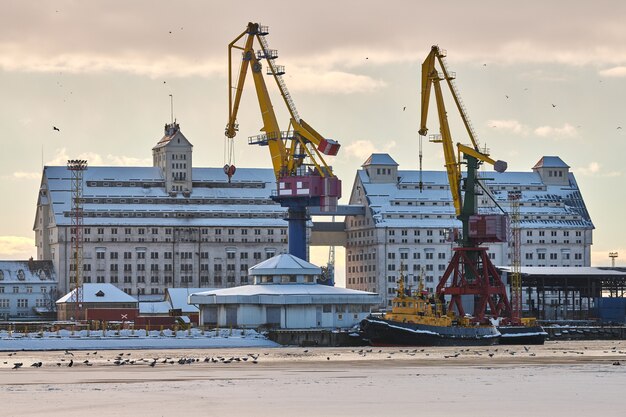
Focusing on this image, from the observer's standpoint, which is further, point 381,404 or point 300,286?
point 300,286

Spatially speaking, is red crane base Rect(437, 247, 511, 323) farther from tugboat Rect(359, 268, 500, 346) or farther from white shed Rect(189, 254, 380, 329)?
tugboat Rect(359, 268, 500, 346)

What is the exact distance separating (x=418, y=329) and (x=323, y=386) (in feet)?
208

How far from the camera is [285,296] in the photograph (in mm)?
158750

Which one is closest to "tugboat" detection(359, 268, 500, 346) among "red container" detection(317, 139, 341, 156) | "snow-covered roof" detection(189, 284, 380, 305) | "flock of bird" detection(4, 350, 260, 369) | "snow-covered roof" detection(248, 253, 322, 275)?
"snow-covered roof" detection(189, 284, 380, 305)

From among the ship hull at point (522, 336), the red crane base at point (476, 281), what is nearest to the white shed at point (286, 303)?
the red crane base at point (476, 281)

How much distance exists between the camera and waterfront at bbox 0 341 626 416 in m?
70.5

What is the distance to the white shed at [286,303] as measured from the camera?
521ft

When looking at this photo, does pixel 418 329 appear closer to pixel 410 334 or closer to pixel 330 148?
pixel 410 334

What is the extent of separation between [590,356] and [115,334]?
46637mm

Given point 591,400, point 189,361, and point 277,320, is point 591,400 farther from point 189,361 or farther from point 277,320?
point 277,320

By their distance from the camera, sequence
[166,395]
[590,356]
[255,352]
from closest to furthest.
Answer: [166,395] < [590,356] < [255,352]

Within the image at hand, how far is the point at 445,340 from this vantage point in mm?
145125

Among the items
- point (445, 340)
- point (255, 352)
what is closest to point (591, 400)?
point (255, 352)

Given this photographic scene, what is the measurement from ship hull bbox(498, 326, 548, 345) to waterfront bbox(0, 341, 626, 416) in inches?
1439
